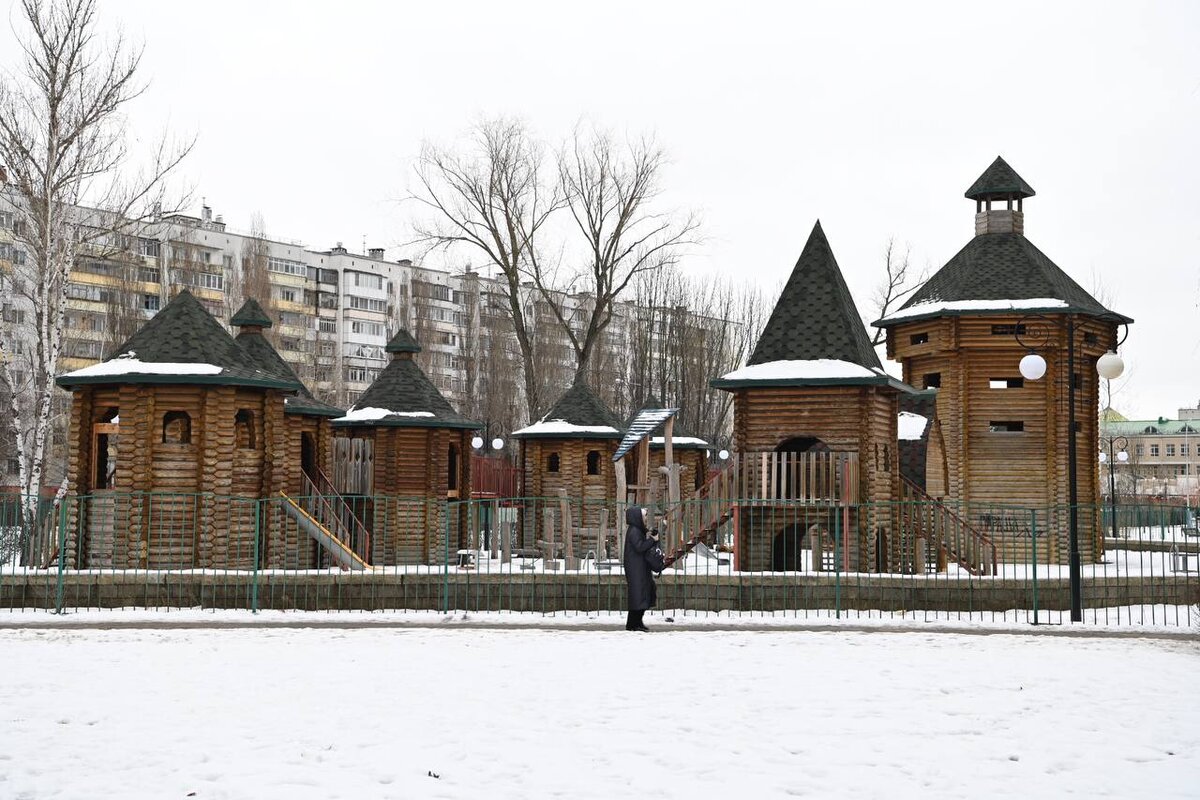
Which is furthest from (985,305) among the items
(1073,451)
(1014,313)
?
(1073,451)

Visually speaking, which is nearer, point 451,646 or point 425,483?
point 451,646

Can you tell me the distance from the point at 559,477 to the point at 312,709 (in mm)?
25212

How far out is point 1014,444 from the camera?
1196 inches

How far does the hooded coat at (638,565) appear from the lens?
634 inches

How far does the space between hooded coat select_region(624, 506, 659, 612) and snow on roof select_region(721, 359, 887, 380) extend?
6.90 meters

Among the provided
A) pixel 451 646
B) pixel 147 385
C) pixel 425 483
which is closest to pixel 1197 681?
pixel 451 646

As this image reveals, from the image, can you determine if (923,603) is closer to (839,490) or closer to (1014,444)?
(839,490)

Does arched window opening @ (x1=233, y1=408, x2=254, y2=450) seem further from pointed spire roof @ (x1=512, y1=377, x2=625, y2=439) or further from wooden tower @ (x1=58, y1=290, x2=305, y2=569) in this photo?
pointed spire roof @ (x1=512, y1=377, x2=625, y2=439)

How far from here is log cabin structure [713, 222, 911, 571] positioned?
21.8 metres

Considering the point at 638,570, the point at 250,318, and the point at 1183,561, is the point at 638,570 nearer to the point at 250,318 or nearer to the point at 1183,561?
the point at 1183,561

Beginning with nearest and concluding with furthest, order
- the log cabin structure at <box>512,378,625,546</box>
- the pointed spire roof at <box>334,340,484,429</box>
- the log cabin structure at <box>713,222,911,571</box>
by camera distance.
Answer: the log cabin structure at <box>713,222,911,571</box>, the pointed spire roof at <box>334,340,484,429</box>, the log cabin structure at <box>512,378,625,546</box>

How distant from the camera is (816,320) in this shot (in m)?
23.8

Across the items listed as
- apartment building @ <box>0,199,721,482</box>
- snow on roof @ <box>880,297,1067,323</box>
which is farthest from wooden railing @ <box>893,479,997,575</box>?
apartment building @ <box>0,199,721,482</box>

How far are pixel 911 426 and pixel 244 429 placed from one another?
14090 millimetres
